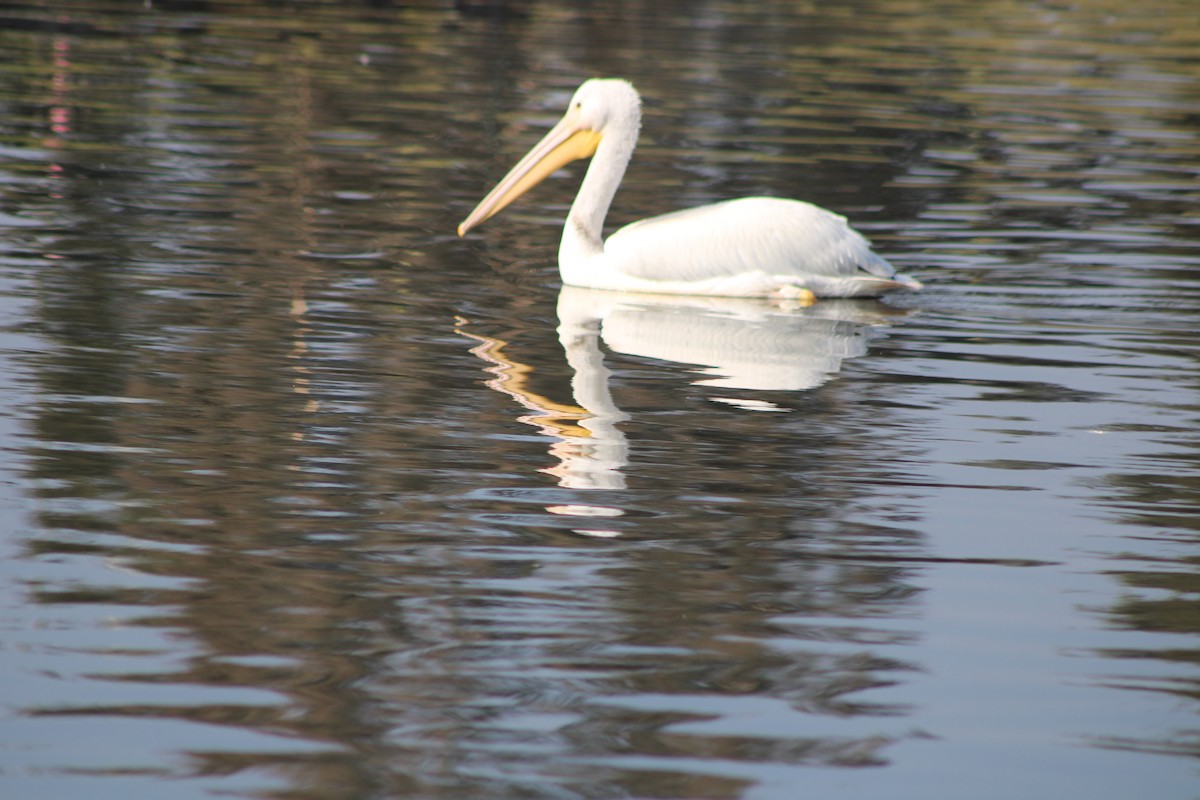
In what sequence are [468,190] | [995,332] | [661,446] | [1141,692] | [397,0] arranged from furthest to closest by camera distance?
[397,0] < [468,190] < [995,332] < [661,446] < [1141,692]

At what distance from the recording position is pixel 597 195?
8938 millimetres

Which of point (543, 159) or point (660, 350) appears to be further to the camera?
point (543, 159)

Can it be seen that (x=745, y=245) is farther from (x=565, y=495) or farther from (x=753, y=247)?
(x=565, y=495)

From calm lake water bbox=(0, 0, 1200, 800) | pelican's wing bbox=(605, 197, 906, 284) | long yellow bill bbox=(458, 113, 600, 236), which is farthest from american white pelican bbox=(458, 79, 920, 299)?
long yellow bill bbox=(458, 113, 600, 236)

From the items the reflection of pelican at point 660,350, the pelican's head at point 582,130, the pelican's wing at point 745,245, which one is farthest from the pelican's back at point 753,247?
the pelican's head at point 582,130

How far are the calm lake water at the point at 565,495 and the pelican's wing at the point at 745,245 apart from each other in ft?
0.64

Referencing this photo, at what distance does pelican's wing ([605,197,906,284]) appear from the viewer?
8273 mm

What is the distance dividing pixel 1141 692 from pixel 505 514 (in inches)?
68.1

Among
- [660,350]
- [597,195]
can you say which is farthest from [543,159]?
[660,350]

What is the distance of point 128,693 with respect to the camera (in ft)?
11.8

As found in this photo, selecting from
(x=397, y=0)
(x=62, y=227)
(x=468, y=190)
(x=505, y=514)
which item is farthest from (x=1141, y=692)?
(x=397, y=0)

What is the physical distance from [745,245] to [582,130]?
126cm

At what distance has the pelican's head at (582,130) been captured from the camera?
9047 millimetres

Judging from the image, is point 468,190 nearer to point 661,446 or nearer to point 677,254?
point 677,254
